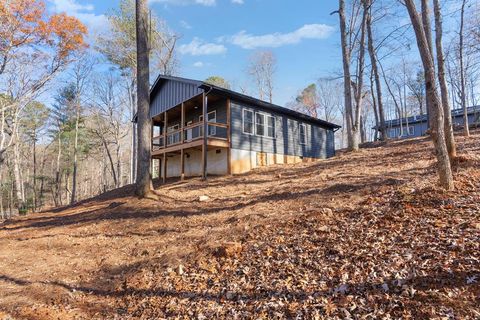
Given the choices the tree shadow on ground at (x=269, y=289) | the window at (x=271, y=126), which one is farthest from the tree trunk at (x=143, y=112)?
the window at (x=271, y=126)

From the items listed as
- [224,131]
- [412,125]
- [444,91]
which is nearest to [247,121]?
[224,131]

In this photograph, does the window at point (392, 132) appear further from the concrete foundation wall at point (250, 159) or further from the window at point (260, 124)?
the window at point (260, 124)

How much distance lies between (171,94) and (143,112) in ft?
23.6

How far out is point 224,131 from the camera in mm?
15281

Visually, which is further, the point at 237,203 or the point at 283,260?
the point at 237,203

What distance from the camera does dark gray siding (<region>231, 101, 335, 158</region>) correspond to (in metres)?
15.0

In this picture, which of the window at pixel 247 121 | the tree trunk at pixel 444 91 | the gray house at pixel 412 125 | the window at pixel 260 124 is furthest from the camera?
the gray house at pixel 412 125

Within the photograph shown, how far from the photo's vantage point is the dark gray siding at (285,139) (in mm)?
15016

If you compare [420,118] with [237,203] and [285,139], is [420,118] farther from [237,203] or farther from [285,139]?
[237,203]

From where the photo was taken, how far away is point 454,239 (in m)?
3.81

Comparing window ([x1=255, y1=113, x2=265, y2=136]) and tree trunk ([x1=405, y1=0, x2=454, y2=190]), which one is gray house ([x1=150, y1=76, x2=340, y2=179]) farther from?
tree trunk ([x1=405, y1=0, x2=454, y2=190])

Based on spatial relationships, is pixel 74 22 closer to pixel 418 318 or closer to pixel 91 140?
pixel 91 140

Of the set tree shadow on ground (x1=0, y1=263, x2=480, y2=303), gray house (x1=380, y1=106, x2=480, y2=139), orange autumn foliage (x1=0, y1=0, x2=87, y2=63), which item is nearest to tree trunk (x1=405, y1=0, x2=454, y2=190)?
tree shadow on ground (x1=0, y1=263, x2=480, y2=303)

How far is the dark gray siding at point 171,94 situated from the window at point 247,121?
274 cm
